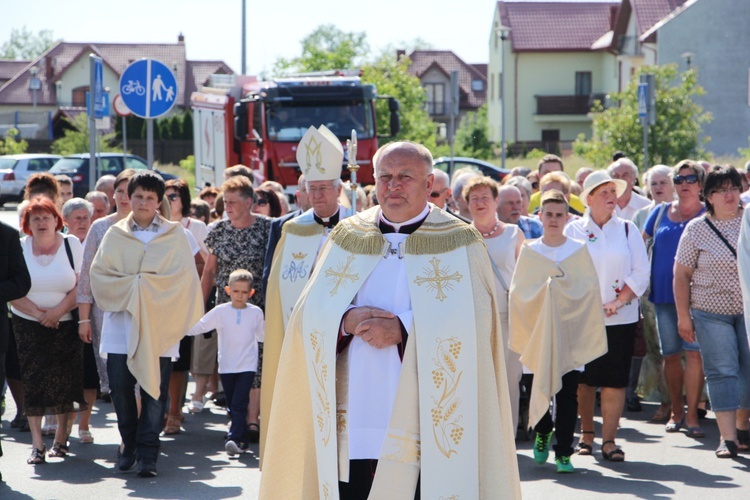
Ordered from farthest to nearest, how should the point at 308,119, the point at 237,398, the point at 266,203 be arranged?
1. the point at 308,119
2. the point at 266,203
3. the point at 237,398

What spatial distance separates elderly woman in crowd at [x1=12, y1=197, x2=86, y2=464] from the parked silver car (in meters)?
31.6

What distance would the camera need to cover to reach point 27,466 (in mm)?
8836

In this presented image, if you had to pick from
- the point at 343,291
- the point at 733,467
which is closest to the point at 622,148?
the point at 733,467

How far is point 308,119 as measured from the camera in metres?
21.9

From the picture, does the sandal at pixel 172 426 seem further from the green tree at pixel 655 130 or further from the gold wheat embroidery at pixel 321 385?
the green tree at pixel 655 130

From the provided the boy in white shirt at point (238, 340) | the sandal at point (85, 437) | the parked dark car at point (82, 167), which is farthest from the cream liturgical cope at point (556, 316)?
the parked dark car at point (82, 167)

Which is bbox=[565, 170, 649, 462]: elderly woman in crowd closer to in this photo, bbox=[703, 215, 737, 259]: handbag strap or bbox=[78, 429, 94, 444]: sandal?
bbox=[703, 215, 737, 259]: handbag strap

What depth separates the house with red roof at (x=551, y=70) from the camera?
7000cm

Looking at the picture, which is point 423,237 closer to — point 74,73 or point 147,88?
point 147,88

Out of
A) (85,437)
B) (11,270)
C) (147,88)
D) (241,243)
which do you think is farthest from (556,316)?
(147,88)

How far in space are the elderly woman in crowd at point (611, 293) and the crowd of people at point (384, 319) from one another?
0.01 metres

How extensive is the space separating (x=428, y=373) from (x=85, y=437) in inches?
201

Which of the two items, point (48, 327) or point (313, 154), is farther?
point (48, 327)

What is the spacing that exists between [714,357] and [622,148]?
2104 centimetres
